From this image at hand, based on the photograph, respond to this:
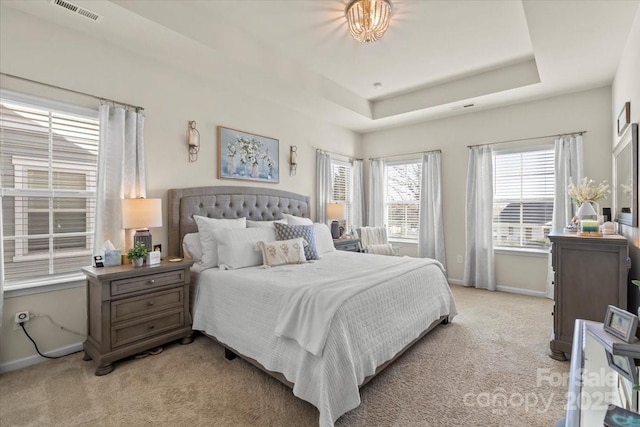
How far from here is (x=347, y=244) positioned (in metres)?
4.54

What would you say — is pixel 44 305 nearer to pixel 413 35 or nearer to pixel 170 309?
pixel 170 309

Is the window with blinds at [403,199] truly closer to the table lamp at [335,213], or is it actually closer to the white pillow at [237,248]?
the table lamp at [335,213]

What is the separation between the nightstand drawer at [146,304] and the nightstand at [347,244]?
7.25ft

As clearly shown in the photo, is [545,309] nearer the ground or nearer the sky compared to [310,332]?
nearer the ground

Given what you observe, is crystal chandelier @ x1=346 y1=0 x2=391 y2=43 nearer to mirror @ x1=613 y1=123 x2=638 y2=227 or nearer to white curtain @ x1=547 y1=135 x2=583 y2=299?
mirror @ x1=613 y1=123 x2=638 y2=227

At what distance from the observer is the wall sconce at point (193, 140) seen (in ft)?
10.9

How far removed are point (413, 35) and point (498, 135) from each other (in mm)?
2339

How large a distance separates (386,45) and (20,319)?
4.11 meters

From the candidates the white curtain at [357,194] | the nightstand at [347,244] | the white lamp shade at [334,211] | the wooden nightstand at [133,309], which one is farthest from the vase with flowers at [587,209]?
the wooden nightstand at [133,309]

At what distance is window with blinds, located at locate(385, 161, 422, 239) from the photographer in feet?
17.8

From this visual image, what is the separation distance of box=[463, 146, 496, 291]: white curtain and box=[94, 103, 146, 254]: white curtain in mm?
4417

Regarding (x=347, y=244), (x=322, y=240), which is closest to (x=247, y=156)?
(x=322, y=240)

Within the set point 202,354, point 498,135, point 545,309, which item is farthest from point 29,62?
point 545,309

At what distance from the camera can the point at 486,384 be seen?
6.93 feet
